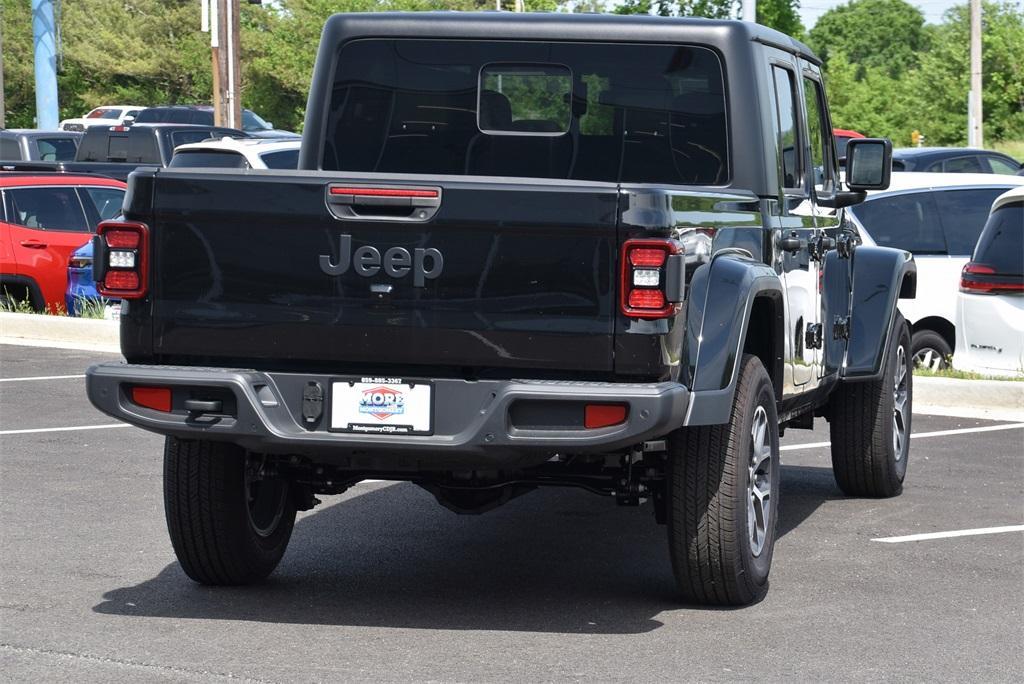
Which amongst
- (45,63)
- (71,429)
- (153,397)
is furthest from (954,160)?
(45,63)

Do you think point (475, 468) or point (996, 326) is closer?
point (475, 468)

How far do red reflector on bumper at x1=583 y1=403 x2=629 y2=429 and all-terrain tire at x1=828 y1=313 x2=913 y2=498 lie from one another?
3428 millimetres

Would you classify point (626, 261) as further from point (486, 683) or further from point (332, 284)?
point (486, 683)

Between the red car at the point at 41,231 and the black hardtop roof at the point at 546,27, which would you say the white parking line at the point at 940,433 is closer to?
the black hardtop roof at the point at 546,27

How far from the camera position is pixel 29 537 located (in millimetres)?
7770

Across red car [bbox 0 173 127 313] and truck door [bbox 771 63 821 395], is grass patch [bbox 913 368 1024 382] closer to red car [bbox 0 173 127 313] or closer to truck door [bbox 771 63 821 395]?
truck door [bbox 771 63 821 395]

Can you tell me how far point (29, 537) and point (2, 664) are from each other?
225 centimetres

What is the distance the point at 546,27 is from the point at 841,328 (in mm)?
2199

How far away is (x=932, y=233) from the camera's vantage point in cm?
1377

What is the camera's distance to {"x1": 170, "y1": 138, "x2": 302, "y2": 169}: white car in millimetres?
18141

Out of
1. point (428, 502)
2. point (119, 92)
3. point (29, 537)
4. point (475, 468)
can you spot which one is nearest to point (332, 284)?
point (475, 468)

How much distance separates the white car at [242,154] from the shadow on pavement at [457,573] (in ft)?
31.2

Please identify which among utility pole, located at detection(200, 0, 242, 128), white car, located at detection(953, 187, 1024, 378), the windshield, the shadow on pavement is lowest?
the shadow on pavement

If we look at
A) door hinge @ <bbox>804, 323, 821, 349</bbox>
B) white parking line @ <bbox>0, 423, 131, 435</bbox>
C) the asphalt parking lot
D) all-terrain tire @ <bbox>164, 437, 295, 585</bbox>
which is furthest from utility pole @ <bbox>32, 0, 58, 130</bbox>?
all-terrain tire @ <bbox>164, 437, 295, 585</bbox>
